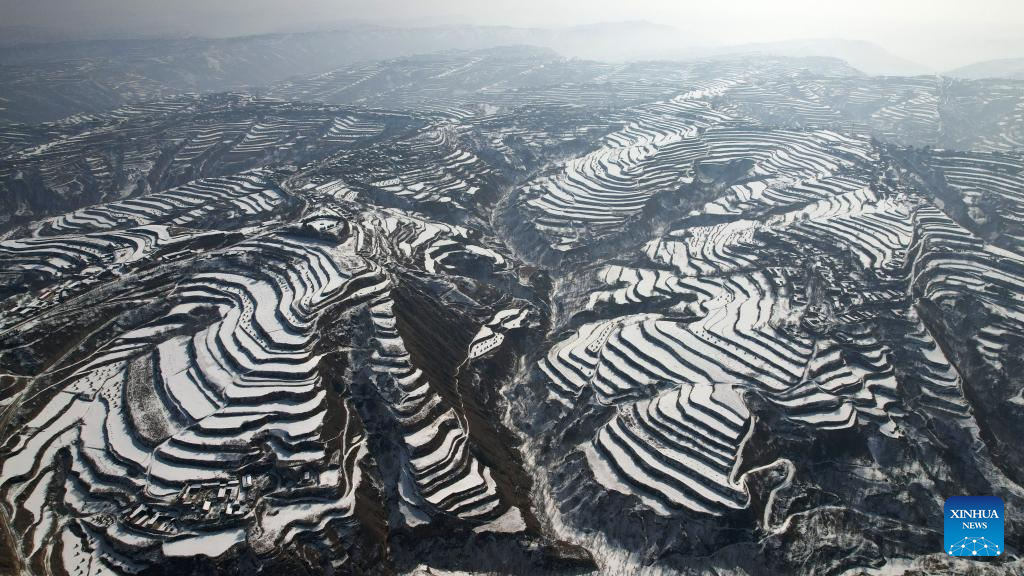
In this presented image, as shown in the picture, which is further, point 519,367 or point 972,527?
point 519,367

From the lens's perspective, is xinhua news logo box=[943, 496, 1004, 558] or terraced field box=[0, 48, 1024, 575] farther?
terraced field box=[0, 48, 1024, 575]

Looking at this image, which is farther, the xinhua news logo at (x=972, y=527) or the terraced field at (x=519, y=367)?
the terraced field at (x=519, y=367)

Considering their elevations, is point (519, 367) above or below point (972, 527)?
below
